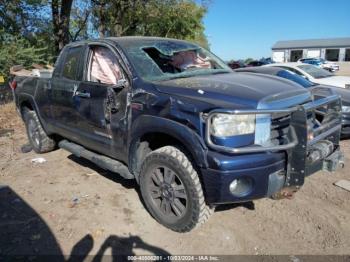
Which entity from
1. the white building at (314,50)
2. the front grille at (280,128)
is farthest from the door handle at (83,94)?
the white building at (314,50)

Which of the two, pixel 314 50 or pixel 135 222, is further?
pixel 314 50

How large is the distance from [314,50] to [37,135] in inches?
2767

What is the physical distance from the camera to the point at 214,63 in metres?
4.82

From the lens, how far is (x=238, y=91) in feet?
11.0

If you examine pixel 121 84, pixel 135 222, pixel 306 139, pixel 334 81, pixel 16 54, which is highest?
pixel 16 54

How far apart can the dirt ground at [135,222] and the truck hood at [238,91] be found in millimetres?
1342

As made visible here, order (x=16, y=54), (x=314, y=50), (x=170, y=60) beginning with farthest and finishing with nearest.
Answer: (x=314, y=50) → (x=16, y=54) → (x=170, y=60)

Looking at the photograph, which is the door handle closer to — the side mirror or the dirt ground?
the side mirror

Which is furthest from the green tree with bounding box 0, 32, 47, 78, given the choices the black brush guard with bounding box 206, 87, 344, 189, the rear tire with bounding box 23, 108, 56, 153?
the black brush guard with bounding box 206, 87, 344, 189

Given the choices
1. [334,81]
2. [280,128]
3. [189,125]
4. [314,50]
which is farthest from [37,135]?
[314,50]

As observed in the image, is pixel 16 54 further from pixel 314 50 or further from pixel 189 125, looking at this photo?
pixel 314 50

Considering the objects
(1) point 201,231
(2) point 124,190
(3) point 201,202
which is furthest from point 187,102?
(2) point 124,190

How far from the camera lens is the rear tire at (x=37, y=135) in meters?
6.31

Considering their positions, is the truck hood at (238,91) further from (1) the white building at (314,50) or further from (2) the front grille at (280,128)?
(1) the white building at (314,50)
